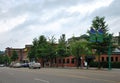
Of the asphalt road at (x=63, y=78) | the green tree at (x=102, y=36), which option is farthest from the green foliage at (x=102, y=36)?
the asphalt road at (x=63, y=78)

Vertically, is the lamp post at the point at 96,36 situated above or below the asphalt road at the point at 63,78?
above

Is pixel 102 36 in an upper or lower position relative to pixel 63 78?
upper

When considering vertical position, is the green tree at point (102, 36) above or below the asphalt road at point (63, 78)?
above

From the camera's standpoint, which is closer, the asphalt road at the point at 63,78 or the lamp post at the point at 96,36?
the asphalt road at the point at 63,78

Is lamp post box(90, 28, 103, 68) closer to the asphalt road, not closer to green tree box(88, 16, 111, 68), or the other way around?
green tree box(88, 16, 111, 68)

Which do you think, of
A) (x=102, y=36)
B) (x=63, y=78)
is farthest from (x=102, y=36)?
(x=63, y=78)

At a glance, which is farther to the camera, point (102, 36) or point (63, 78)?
point (102, 36)

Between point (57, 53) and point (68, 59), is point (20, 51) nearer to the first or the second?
point (68, 59)

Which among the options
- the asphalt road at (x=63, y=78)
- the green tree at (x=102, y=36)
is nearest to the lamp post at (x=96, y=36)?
the green tree at (x=102, y=36)

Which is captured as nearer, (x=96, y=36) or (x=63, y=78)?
Answer: (x=63, y=78)

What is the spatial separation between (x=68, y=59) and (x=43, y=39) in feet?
31.0

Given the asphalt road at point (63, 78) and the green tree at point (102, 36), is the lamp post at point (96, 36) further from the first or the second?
the asphalt road at point (63, 78)

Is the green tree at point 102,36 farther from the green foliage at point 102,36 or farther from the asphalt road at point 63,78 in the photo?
the asphalt road at point 63,78

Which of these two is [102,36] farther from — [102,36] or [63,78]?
[63,78]
